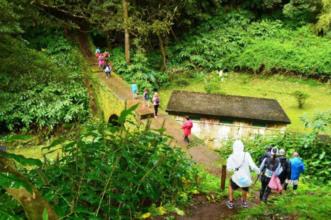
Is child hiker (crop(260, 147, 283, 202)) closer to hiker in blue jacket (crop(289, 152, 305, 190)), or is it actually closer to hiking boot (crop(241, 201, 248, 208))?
hiking boot (crop(241, 201, 248, 208))

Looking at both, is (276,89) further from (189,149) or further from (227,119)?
(189,149)

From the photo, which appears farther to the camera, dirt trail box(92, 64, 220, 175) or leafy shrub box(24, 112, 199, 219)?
dirt trail box(92, 64, 220, 175)

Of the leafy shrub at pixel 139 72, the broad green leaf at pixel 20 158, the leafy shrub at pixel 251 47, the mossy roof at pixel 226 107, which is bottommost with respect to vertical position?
the broad green leaf at pixel 20 158

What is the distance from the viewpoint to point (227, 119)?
17.5 meters

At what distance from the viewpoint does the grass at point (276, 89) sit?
75.7 ft

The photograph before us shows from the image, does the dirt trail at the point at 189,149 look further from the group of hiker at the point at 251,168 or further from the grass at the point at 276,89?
the grass at the point at 276,89

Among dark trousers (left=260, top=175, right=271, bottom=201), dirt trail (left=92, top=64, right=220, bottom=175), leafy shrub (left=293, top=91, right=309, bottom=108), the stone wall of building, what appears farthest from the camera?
leafy shrub (left=293, top=91, right=309, bottom=108)

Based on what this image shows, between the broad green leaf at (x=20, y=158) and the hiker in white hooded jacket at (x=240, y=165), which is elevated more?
A: the broad green leaf at (x=20, y=158)

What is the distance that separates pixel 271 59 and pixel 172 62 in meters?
6.32

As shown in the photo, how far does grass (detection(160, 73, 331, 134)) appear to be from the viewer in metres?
23.1

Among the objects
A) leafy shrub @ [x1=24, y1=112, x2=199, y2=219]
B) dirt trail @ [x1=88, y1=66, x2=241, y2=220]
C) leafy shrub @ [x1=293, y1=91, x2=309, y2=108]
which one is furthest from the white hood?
leafy shrub @ [x1=293, y1=91, x2=309, y2=108]

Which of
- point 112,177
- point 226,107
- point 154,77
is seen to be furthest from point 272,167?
point 154,77

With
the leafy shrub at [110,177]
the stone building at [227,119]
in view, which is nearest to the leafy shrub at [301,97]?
the stone building at [227,119]

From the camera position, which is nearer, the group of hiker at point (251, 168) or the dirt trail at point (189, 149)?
the group of hiker at point (251, 168)
